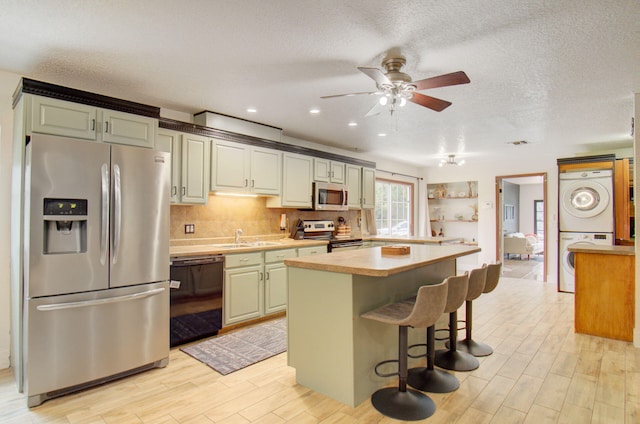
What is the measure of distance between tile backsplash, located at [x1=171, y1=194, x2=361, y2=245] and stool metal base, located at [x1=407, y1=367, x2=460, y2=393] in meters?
2.76

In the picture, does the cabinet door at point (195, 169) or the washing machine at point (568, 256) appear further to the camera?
the washing machine at point (568, 256)

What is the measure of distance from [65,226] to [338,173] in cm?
388

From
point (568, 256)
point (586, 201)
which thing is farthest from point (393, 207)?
point (586, 201)

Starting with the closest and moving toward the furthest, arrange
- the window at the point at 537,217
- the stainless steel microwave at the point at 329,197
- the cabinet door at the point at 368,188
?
the stainless steel microwave at the point at 329,197, the cabinet door at the point at 368,188, the window at the point at 537,217

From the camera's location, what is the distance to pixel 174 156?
3.63 m

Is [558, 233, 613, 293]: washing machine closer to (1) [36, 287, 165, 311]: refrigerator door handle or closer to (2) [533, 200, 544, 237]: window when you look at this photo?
(2) [533, 200, 544, 237]: window

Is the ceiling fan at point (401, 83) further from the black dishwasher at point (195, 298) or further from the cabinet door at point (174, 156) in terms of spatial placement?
the black dishwasher at point (195, 298)

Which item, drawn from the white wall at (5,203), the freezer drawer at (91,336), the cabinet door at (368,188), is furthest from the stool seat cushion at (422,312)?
the cabinet door at (368,188)

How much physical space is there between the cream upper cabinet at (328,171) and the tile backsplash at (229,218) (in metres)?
0.63

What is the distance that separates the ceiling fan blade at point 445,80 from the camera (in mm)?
2211

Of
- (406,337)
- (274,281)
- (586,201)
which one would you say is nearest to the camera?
(406,337)

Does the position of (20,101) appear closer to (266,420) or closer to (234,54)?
(234,54)

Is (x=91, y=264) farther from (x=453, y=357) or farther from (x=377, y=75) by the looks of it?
(x=453, y=357)

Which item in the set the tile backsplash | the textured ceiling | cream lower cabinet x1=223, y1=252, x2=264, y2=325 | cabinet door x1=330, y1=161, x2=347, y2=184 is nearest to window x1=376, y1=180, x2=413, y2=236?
cabinet door x1=330, y1=161, x2=347, y2=184
